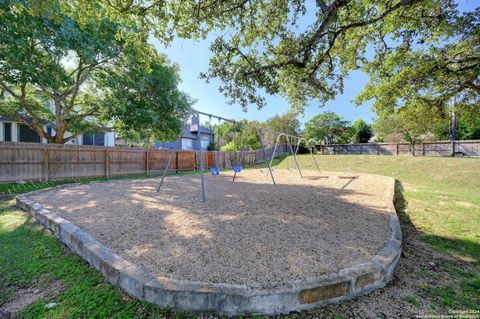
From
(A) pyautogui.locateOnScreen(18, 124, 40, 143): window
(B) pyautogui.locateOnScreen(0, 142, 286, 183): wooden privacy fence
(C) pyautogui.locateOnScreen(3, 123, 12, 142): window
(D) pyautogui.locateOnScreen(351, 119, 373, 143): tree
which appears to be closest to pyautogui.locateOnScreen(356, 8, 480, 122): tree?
(B) pyautogui.locateOnScreen(0, 142, 286, 183): wooden privacy fence

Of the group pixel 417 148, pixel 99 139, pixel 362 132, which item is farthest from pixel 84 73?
pixel 362 132

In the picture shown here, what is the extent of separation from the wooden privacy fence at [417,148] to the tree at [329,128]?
4.06 metres

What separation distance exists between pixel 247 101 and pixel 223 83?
0.83 meters

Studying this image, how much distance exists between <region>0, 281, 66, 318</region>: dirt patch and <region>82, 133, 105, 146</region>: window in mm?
17852

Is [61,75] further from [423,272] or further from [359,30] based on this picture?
[423,272]

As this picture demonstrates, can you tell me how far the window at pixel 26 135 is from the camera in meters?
13.2

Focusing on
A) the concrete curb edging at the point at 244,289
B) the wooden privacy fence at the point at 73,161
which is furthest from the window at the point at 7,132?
the concrete curb edging at the point at 244,289

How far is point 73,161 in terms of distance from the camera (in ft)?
29.7

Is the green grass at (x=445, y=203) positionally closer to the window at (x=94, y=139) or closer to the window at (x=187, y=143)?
the window at (x=94, y=139)

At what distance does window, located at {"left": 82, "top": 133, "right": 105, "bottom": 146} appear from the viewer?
16.6 meters

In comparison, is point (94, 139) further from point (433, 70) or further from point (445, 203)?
point (445, 203)

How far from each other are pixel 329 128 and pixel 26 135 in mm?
32164

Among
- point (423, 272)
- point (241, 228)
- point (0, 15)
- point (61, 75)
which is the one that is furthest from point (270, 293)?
point (61, 75)

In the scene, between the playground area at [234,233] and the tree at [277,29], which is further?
the tree at [277,29]
